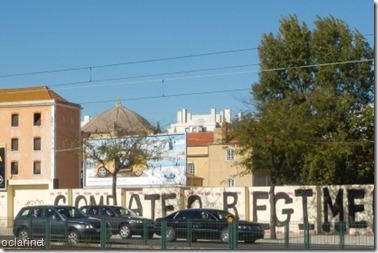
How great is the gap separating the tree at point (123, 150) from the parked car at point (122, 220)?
1369cm

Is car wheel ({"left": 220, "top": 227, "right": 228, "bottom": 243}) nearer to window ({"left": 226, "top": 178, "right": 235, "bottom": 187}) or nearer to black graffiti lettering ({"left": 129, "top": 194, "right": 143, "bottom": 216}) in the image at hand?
black graffiti lettering ({"left": 129, "top": 194, "right": 143, "bottom": 216})

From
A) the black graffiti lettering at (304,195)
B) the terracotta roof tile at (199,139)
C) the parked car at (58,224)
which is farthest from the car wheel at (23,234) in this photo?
the terracotta roof tile at (199,139)

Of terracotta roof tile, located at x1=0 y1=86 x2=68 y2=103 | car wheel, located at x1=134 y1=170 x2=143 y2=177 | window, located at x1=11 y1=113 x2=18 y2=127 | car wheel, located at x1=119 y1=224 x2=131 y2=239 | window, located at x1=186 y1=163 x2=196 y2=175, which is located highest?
terracotta roof tile, located at x1=0 y1=86 x2=68 y2=103

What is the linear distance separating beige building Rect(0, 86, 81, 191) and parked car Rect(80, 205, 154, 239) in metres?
42.5

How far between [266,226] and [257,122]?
800cm

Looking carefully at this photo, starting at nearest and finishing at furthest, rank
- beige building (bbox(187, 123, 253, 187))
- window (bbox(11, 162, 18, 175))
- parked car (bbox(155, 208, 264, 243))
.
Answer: parked car (bbox(155, 208, 264, 243)) → beige building (bbox(187, 123, 253, 187)) → window (bbox(11, 162, 18, 175))

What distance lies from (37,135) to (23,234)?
51.8 meters

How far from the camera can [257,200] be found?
4875cm

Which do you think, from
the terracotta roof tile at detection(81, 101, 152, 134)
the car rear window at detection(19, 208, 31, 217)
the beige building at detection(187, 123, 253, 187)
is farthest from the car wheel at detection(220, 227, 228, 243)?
the terracotta roof tile at detection(81, 101, 152, 134)

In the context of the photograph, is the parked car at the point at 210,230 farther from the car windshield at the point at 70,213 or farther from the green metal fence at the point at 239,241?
the car windshield at the point at 70,213

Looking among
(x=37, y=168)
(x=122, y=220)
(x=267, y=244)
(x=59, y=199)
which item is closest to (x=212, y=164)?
(x=37, y=168)

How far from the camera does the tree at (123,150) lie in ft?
189

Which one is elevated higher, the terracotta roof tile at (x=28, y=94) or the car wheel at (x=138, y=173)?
the terracotta roof tile at (x=28, y=94)

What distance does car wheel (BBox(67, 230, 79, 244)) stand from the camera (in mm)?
31895
